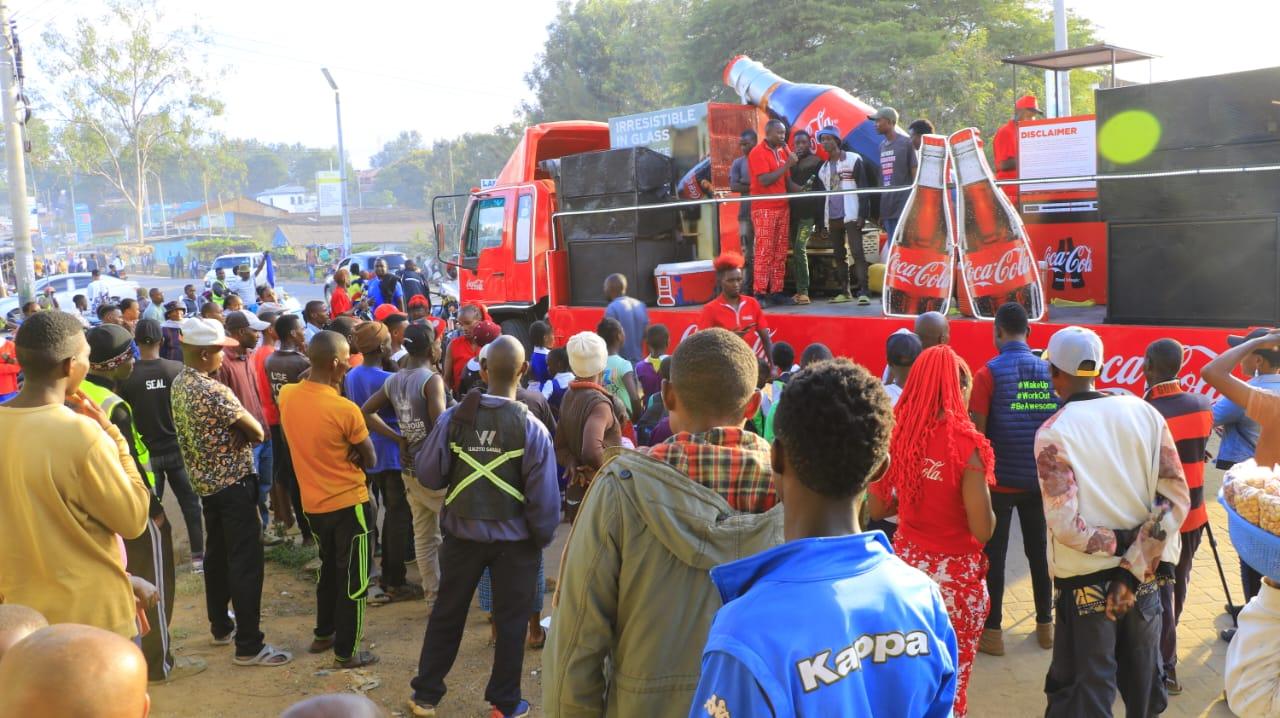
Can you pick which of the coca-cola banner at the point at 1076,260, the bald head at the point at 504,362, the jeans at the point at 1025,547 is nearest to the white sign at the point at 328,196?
the coca-cola banner at the point at 1076,260

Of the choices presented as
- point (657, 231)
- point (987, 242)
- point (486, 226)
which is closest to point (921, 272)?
point (987, 242)

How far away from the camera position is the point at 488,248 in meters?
13.0

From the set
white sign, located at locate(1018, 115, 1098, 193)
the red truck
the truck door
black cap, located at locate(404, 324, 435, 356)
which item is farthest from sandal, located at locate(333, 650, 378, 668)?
white sign, located at locate(1018, 115, 1098, 193)

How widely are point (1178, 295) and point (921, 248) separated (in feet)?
6.46

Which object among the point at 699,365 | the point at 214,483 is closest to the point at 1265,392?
the point at 699,365

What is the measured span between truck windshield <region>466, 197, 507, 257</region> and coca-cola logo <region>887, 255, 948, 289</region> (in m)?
6.12

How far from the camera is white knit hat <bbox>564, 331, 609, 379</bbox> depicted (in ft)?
16.6

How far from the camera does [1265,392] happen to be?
399 cm

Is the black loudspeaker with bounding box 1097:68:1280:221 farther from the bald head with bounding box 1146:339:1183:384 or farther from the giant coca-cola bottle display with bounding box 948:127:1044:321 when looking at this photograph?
the bald head with bounding box 1146:339:1183:384

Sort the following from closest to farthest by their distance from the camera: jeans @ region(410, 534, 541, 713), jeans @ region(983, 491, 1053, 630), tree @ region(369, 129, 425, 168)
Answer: jeans @ region(410, 534, 541, 713) < jeans @ region(983, 491, 1053, 630) < tree @ region(369, 129, 425, 168)

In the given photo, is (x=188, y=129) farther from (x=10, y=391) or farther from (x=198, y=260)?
(x=10, y=391)

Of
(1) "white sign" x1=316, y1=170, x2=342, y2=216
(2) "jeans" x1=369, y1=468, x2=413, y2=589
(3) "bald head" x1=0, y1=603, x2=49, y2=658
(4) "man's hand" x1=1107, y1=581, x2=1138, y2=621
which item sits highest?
(1) "white sign" x1=316, y1=170, x2=342, y2=216

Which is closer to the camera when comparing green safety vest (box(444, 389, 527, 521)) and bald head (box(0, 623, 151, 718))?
bald head (box(0, 623, 151, 718))

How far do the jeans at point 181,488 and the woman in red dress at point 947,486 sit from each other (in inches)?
182
